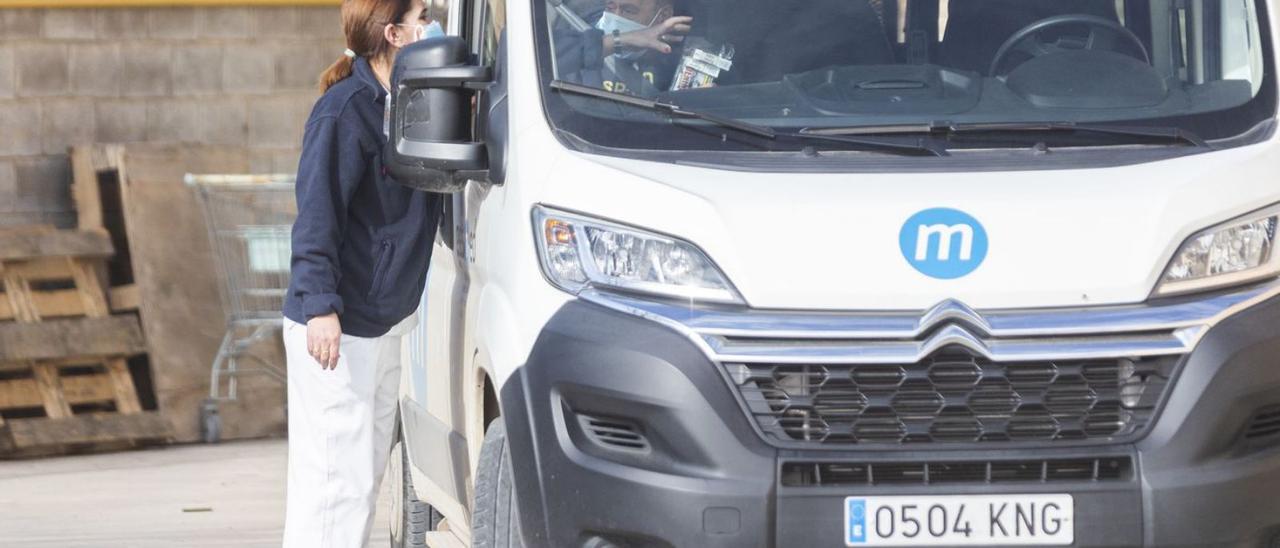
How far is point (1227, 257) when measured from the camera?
196 inches

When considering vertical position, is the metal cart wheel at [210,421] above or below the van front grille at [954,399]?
below

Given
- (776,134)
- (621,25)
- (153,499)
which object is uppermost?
(621,25)

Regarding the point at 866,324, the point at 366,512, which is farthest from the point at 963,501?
the point at 366,512

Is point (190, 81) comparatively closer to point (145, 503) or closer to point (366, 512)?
point (145, 503)

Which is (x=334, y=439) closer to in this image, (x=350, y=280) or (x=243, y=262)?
(x=350, y=280)

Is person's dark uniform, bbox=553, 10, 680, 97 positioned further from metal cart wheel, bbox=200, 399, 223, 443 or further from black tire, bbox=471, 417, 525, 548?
metal cart wheel, bbox=200, 399, 223, 443

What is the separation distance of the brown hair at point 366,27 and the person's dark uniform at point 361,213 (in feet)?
0.40

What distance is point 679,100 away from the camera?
17.5 feet

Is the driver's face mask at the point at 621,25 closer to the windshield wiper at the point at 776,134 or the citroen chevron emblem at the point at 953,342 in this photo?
the windshield wiper at the point at 776,134

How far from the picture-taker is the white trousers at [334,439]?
20.4 feet

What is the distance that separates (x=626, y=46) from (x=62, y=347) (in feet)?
21.9

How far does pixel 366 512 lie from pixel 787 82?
1.77 meters

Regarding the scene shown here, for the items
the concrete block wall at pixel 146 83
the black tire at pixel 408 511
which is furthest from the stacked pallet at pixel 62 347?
the black tire at pixel 408 511

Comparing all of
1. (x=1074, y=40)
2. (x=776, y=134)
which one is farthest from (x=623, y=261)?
(x=1074, y=40)
